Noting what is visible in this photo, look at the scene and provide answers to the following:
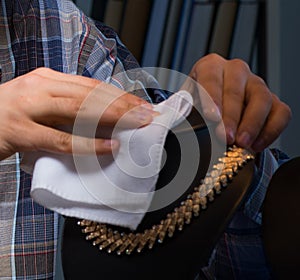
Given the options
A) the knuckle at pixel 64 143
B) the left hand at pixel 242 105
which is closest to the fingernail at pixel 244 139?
the left hand at pixel 242 105

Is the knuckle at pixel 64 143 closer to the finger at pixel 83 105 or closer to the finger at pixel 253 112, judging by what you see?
the finger at pixel 83 105

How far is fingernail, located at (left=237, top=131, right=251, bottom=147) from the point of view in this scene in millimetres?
402

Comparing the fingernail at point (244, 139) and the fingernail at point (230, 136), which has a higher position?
the fingernail at point (230, 136)

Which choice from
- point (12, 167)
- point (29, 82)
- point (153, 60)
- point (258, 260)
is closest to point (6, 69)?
point (12, 167)

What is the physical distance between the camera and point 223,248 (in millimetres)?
512

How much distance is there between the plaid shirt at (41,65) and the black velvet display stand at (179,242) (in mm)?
120

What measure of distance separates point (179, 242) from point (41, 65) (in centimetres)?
44

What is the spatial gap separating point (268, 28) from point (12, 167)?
112cm

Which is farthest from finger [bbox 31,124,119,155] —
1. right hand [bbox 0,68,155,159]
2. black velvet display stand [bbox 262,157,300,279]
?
black velvet display stand [bbox 262,157,300,279]

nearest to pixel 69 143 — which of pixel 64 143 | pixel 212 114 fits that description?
pixel 64 143

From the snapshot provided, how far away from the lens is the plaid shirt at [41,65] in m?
0.51

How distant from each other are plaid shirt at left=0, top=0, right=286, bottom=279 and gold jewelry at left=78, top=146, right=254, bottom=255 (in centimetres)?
12

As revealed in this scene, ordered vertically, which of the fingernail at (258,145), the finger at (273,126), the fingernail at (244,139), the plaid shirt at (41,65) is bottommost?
the plaid shirt at (41,65)

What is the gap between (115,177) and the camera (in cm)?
37
